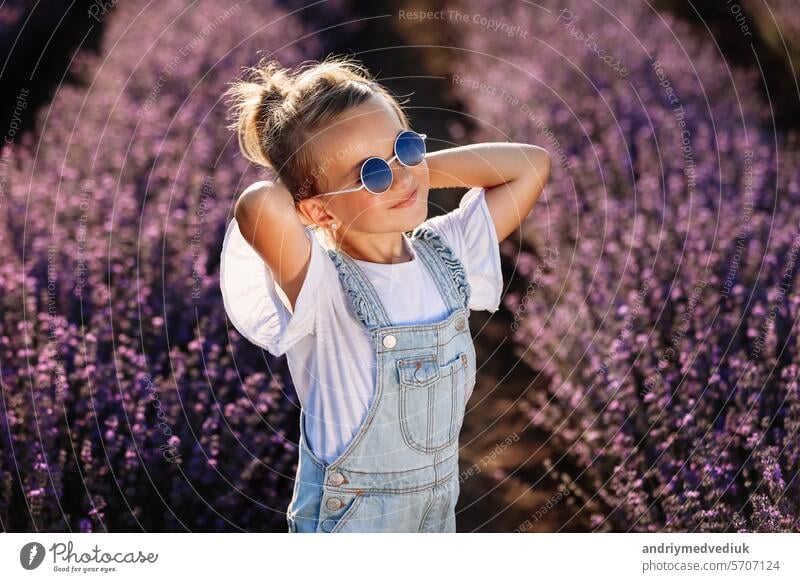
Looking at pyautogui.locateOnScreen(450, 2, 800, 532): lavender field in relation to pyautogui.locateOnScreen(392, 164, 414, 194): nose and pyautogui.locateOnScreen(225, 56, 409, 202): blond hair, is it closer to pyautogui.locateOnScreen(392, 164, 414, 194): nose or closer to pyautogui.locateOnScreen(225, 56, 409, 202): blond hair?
pyautogui.locateOnScreen(392, 164, 414, 194): nose

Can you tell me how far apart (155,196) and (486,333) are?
138 cm

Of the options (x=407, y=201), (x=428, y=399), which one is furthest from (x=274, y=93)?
(x=428, y=399)

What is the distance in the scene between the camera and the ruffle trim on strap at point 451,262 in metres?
2.20

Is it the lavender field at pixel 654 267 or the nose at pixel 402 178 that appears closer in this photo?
the nose at pixel 402 178

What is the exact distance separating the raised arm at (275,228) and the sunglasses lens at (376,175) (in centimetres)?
17

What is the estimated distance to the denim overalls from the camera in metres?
2.06

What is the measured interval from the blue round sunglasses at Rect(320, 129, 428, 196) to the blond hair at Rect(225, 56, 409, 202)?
0.10 meters

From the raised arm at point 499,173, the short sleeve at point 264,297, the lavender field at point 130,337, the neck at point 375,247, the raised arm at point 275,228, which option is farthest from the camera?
the lavender field at point 130,337

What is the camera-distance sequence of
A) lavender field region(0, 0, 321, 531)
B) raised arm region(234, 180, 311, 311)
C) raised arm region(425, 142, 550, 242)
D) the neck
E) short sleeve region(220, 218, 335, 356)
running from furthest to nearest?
lavender field region(0, 0, 321, 531) → raised arm region(425, 142, 550, 242) → the neck → short sleeve region(220, 218, 335, 356) → raised arm region(234, 180, 311, 311)

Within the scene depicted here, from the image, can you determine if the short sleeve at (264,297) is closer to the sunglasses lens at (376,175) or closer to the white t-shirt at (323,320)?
the white t-shirt at (323,320)

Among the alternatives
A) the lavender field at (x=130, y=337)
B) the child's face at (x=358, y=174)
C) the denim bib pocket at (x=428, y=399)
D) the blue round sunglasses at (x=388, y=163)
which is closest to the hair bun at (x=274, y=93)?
the child's face at (x=358, y=174)

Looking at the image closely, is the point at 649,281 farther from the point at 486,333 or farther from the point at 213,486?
the point at 213,486

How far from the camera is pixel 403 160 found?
79.4 inches

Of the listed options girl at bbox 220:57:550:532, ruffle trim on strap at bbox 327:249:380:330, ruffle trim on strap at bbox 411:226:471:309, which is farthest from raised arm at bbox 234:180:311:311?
ruffle trim on strap at bbox 411:226:471:309
